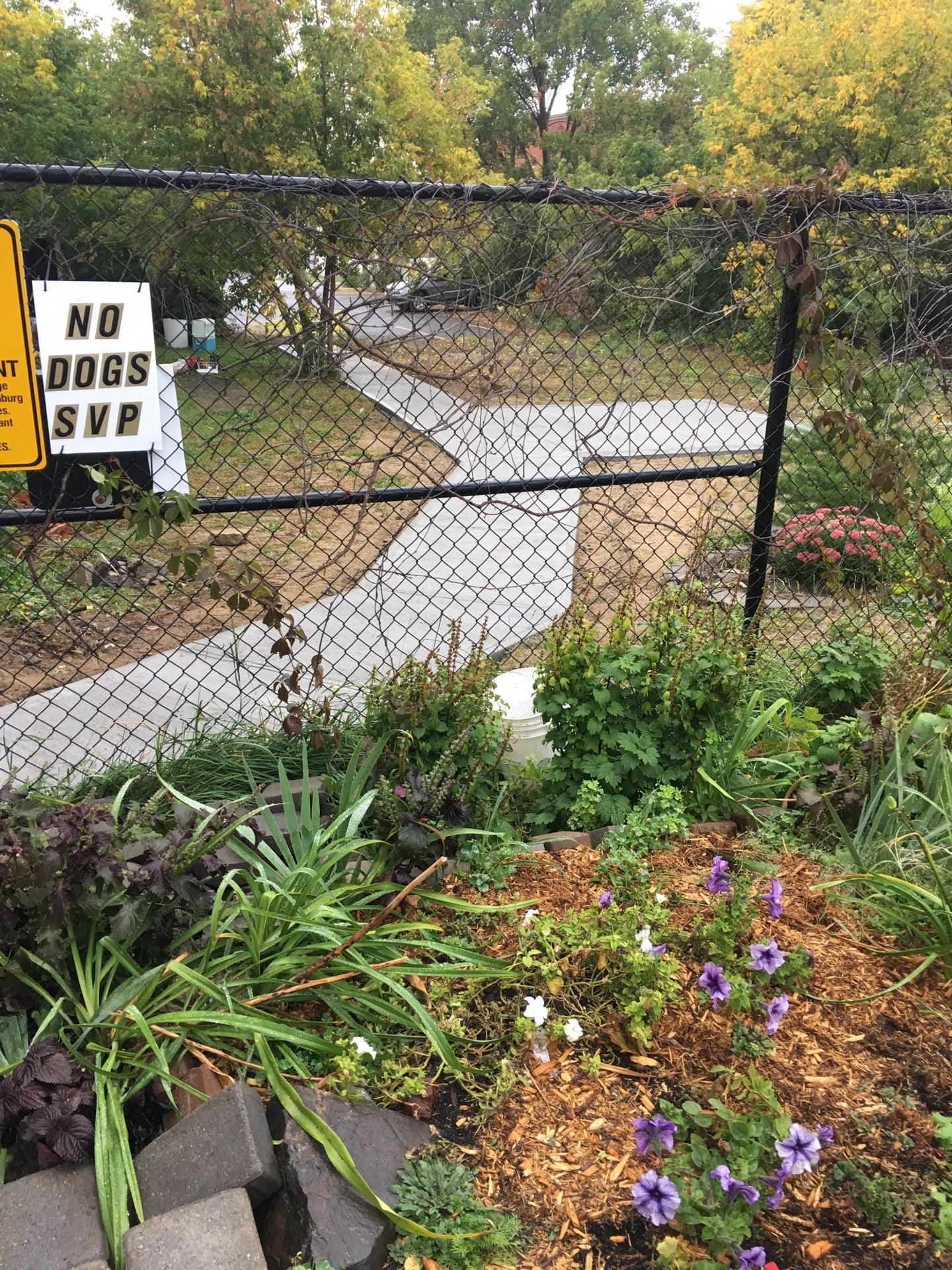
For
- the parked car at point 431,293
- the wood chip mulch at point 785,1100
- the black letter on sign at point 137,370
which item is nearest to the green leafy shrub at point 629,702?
the wood chip mulch at point 785,1100

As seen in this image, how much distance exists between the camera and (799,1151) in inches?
63.6

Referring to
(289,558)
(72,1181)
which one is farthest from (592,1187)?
(289,558)

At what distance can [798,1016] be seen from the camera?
215 centimetres

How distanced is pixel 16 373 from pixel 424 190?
1240 millimetres

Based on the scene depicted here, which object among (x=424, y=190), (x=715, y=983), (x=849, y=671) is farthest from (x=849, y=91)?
(x=715, y=983)

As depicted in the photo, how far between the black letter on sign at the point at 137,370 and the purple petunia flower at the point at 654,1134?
2.21 meters

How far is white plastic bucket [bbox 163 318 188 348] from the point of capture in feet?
9.67

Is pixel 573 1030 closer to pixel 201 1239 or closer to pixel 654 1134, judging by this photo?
pixel 654 1134

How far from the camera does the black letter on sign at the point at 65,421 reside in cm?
252

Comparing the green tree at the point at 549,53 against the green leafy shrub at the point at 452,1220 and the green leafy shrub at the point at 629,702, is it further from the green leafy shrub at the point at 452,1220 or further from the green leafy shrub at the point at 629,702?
the green leafy shrub at the point at 452,1220

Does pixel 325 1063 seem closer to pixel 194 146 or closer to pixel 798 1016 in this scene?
pixel 798 1016

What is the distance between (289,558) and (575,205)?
13.2ft

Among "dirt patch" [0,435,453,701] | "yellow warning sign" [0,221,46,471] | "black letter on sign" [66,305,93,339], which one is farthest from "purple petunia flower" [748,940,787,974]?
"black letter on sign" [66,305,93,339]

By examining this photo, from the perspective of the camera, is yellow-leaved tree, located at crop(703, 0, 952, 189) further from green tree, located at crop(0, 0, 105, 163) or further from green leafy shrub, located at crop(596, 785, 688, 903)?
green leafy shrub, located at crop(596, 785, 688, 903)
